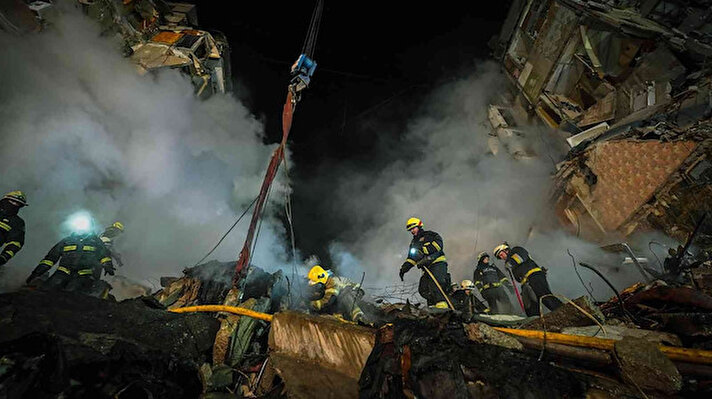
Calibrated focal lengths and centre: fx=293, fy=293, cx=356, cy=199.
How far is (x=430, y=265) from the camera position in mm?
6723

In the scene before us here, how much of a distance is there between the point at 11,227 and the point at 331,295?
6569mm

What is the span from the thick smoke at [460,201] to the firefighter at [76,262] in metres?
12.7

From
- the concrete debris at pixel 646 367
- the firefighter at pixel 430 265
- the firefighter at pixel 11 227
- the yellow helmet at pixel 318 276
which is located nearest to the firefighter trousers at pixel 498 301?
the firefighter at pixel 430 265

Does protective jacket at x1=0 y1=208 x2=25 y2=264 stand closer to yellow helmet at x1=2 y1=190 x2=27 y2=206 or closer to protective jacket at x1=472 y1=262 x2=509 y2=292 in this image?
yellow helmet at x1=2 y1=190 x2=27 y2=206

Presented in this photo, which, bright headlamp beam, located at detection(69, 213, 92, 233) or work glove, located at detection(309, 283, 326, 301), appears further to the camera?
bright headlamp beam, located at detection(69, 213, 92, 233)

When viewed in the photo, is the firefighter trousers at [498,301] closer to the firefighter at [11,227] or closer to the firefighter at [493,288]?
the firefighter at [493,288]

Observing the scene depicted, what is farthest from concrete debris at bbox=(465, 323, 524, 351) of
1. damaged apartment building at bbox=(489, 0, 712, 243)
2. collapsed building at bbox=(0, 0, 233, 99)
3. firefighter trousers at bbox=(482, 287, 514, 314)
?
collapsed building at bbox=(0, 0, 233, 99)

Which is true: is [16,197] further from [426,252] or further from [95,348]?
[426,252]

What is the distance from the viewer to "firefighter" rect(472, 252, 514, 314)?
717 centimetres

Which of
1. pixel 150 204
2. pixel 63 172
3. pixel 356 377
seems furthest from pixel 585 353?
pixel 150 204

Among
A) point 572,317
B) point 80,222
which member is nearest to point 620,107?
point 572,317

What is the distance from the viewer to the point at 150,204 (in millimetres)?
13484

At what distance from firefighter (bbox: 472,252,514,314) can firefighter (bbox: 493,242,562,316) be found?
1.50 feet

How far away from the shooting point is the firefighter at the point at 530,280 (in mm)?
6230
